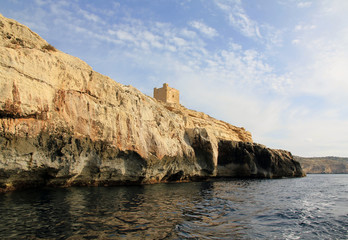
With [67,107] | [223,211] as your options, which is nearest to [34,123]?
[67,107]

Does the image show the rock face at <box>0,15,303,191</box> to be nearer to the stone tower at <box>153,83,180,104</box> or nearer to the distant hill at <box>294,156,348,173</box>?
the stone tower at <box>153,83,180,104</box>

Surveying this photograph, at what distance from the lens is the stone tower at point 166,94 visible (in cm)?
5666

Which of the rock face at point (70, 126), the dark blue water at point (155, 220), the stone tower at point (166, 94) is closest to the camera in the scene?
the dark blue water at point (155, 220)

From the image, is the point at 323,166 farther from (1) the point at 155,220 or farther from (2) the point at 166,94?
(1) the point at 155,220

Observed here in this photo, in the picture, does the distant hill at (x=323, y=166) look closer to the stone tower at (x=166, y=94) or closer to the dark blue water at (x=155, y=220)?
the stone tower at (x=166, y=94)

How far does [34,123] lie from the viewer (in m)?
14.2

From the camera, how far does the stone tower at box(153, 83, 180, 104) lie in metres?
56.7

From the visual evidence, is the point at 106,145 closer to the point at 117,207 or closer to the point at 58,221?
the point at 117,207

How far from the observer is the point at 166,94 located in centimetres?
5650

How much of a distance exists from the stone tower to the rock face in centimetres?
2871

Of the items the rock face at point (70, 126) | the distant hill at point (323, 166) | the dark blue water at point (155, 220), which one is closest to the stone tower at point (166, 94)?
the rock face at point (70, 126)

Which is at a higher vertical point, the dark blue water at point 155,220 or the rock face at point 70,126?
the rock face at point 70,126

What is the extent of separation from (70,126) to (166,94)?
135 ft

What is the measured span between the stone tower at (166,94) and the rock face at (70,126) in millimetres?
28712
